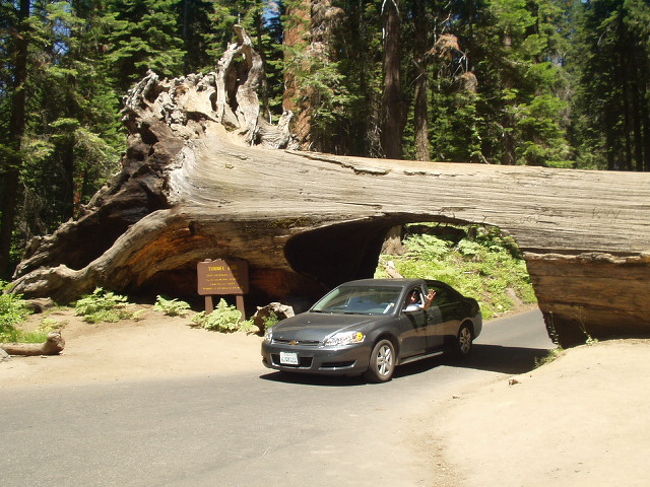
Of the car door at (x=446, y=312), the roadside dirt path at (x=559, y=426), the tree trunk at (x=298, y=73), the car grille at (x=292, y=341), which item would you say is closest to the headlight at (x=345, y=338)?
the car grille at (x=292, y=341)

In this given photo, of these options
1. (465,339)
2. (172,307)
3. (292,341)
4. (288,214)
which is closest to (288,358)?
(292,341)

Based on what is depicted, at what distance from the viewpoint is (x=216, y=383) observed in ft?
28.2

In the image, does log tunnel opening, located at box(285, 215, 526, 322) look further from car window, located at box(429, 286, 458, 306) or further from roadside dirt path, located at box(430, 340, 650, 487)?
roadside dirt path, located at box(430, 340, 650, 487)

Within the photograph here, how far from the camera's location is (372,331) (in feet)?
27.7

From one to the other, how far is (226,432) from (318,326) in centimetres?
285

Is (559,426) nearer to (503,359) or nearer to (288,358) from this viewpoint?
(288,358)

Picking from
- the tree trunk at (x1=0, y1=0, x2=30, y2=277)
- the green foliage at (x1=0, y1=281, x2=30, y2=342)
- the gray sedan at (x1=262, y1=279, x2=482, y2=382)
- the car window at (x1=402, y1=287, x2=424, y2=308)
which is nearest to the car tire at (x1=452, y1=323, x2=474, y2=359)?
the gray sedan at (x1=262, y1=279, x2=482, y2=382)

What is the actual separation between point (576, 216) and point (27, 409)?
26.1ft

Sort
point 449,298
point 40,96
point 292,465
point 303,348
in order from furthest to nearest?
point 40,96, point 449,298, point 303,348, point 292,465

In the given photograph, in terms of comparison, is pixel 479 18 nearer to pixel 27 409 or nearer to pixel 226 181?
pixel 226 181

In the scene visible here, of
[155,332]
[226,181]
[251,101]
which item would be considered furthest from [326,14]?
[155,332]

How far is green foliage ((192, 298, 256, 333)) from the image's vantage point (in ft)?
40.2

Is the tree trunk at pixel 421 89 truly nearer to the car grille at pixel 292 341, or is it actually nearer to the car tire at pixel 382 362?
the car tire at pixel 382 362

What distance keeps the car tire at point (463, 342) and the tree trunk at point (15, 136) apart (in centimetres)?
1491
